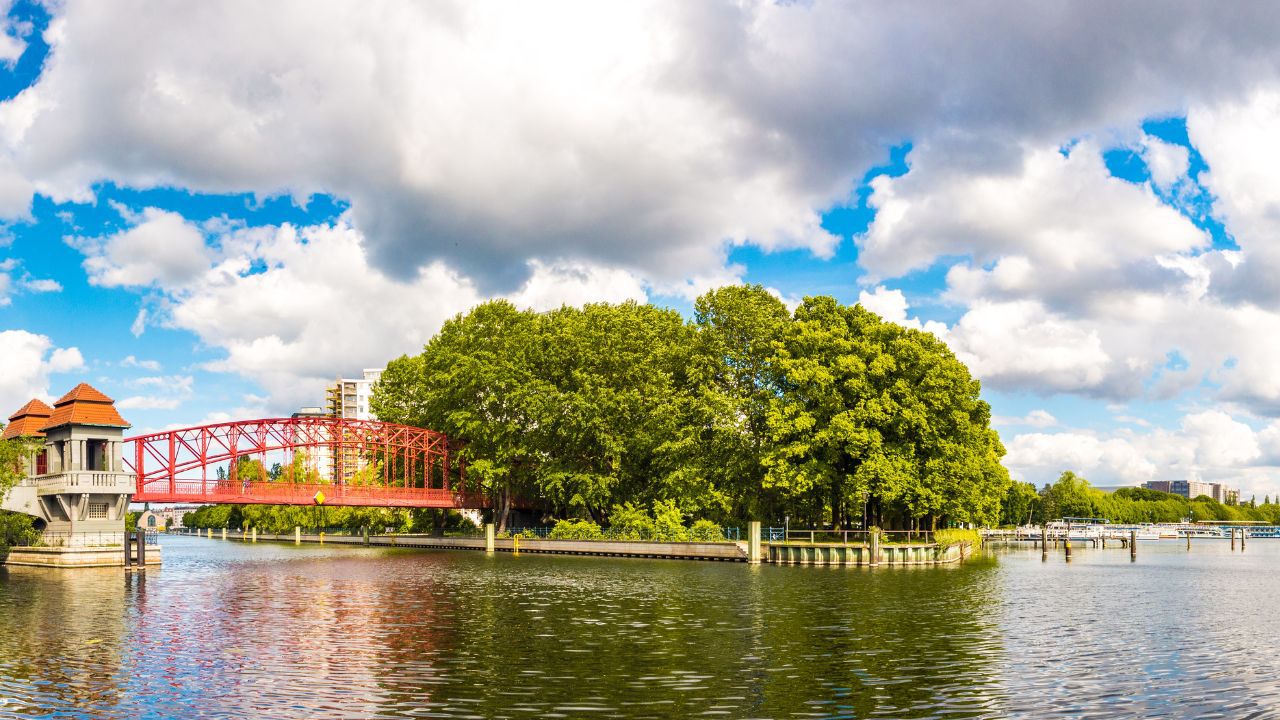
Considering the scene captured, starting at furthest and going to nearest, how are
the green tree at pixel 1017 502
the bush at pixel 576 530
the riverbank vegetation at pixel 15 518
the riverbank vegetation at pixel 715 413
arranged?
the green tree at pixel 1017 502 → the bush at pixel 576 530 → the riverbank vegetation at pixel 15 518 → the riverbank vegetation at pixel 715 413

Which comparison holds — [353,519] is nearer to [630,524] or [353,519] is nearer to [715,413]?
[630,524]

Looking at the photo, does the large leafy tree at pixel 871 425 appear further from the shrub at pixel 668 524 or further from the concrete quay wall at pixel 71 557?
the concrete quay wall at pixel 71 557

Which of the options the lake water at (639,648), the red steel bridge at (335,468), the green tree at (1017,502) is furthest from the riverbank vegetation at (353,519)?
the green tree at (1017,502)

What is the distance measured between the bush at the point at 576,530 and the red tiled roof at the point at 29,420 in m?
41.1

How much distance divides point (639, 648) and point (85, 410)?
189 ft

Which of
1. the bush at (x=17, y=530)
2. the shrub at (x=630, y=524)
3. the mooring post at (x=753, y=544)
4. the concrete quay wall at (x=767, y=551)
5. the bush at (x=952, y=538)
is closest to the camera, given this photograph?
the concrete quay wall at (x=767, y=551)

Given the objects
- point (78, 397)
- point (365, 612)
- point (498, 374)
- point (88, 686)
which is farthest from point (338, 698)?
point (498, 374)

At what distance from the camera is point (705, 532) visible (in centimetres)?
7512

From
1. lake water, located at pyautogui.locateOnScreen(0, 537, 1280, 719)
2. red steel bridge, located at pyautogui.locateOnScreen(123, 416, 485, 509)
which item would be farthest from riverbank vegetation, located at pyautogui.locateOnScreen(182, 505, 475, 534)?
lake water, located at pyautogui.locateOnScreen(0, 537, 1280, 719)

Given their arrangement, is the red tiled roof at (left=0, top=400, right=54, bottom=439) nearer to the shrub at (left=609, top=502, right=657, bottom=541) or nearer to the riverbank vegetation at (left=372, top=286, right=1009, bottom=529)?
the riverbank vegetation at (left=372, top=286, right=1009, bottom=529)

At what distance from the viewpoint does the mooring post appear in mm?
68938

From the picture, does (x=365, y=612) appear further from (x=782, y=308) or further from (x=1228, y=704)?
(x=782, y=308)

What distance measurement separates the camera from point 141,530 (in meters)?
66.1

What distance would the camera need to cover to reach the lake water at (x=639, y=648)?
2139 cm
